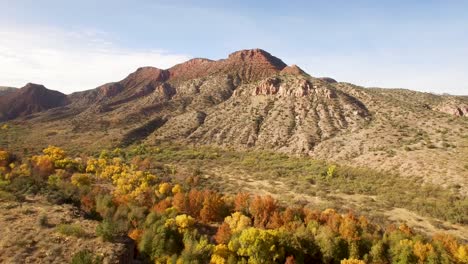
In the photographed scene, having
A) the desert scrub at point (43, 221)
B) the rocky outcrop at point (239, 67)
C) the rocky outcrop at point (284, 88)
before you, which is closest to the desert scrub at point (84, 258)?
the desert scrub at point (43, 221)

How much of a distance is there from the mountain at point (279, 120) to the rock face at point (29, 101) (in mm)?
29349

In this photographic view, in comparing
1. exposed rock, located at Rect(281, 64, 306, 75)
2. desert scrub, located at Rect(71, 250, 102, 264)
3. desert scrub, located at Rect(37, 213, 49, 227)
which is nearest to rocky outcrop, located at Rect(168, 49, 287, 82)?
exposed rock, located at Rect(281, 64, 306, 75)

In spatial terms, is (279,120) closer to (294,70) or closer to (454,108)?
(454,108)

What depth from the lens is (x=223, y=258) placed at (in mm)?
31422

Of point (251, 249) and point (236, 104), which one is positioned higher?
point (236, 104)

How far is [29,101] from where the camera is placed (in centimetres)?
18412

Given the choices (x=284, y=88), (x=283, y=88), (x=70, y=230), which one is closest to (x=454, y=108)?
(x=284, y=88)

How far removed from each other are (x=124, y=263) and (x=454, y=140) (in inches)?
2732

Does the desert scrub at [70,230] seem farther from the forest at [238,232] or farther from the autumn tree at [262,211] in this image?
the autumn tree at [262,211]

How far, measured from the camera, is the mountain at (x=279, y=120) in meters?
71.9

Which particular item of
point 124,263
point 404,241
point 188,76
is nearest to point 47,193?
point 124,263

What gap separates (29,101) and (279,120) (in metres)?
141

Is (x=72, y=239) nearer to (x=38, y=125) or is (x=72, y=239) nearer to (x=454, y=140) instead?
(x=454, y=140)

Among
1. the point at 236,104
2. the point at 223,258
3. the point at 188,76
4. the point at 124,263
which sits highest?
the point at 188,76
